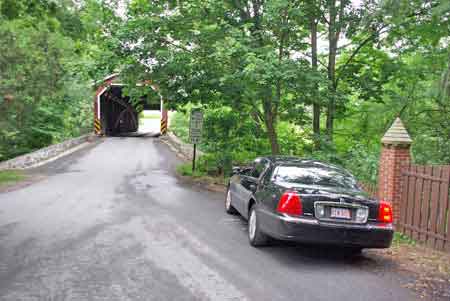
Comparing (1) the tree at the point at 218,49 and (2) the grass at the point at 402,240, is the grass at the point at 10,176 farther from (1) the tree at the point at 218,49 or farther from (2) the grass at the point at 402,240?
(2) the grass at the point at 402,240

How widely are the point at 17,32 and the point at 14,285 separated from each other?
17810 mm

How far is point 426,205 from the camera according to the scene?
7.49 metres

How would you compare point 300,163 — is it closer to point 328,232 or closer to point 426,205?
point 328,232

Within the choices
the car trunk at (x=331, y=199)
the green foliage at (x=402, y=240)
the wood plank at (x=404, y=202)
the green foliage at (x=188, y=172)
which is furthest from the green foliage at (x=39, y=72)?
the green foliage at (x=402, y=240)

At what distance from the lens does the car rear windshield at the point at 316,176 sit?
6.96 meters

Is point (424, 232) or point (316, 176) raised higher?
point (316, 176)

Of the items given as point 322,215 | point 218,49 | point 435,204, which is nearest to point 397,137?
point 435,204

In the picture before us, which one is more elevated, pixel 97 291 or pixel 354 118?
pixel 354 118

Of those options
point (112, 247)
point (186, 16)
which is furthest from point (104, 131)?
point (112, 247)

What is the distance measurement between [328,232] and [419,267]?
156 cm

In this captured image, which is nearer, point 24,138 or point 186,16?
point 186,16

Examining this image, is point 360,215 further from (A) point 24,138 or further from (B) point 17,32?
(A) point 24,138

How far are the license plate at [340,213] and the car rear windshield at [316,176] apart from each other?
0.74 m

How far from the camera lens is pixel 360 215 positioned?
621cm
